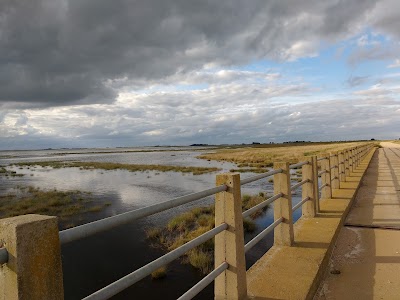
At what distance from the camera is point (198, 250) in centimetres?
1041

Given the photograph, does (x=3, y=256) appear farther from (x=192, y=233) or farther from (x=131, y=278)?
(x=192, y=233)

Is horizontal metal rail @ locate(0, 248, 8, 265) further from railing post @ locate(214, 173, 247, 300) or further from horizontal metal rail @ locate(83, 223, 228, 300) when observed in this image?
railing post @ locate(214, 173, 247, 300)

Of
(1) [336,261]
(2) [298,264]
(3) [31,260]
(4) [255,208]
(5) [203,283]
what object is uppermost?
(3) [31,260]

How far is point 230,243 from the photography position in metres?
3.41

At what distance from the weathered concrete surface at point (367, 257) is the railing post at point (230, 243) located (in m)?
1.09

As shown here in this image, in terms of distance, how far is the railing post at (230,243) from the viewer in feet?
11.1

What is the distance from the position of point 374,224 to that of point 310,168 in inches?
62.4

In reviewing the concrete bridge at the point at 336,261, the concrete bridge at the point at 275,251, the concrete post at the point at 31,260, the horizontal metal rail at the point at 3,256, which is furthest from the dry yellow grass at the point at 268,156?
the horizontal metal rail at the point at 3,256

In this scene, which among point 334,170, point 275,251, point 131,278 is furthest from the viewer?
point 334,170

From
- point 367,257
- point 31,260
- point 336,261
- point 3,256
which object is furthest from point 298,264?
point 3,256

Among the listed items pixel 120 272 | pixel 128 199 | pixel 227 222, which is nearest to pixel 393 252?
pixel 227 222

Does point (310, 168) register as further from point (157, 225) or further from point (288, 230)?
point (157, 225)

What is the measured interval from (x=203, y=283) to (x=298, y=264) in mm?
1781

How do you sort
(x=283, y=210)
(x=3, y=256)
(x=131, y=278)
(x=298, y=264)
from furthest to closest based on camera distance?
1. (x=283, y=210)
2. (x=298, y=264)
3. (x=131, y=278)
4. (x=3, y=256)
